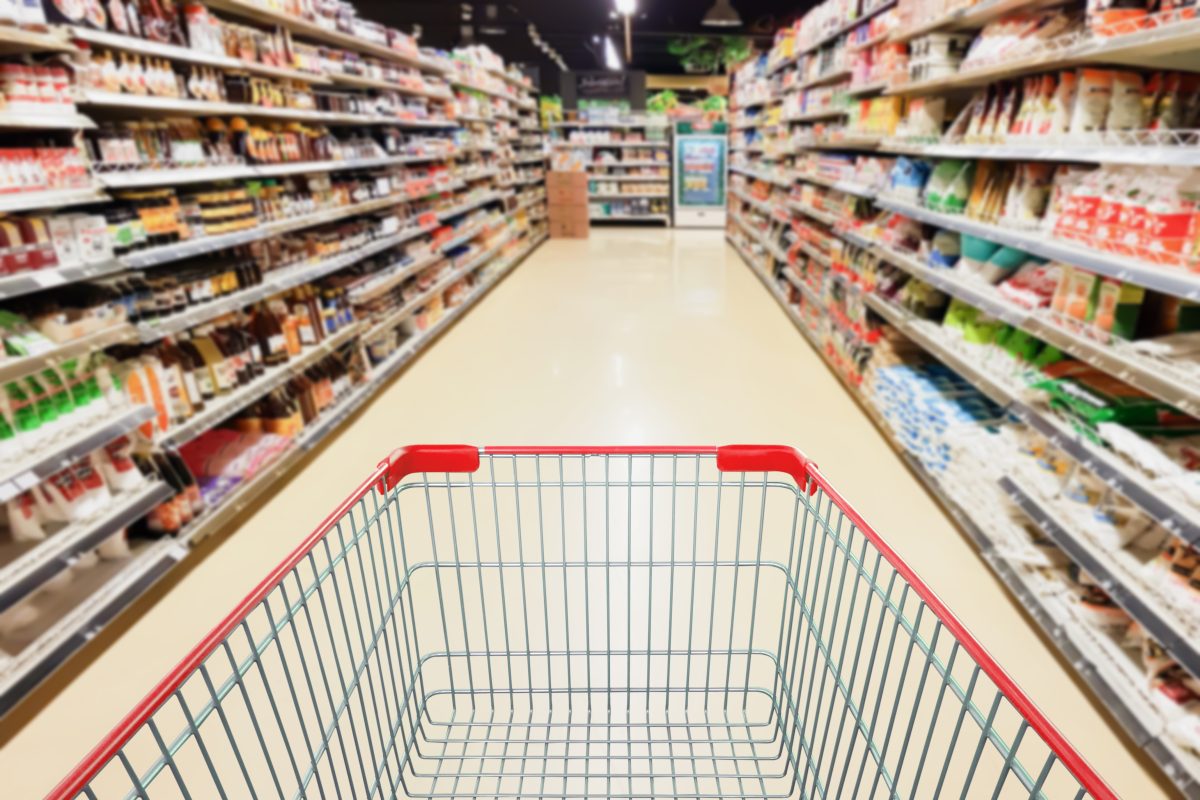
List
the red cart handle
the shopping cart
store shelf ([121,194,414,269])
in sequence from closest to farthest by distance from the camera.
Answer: the shopping cart → the red cart handle → store shelf ([121,194,414,269])

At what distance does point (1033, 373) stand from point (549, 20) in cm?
1215

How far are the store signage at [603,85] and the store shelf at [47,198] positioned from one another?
12.6 m

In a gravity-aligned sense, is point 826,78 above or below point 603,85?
below

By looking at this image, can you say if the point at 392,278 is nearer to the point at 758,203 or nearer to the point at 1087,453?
the point at 1087,453

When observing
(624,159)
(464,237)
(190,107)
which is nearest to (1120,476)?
(190,107)

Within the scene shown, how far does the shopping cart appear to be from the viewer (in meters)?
1.03

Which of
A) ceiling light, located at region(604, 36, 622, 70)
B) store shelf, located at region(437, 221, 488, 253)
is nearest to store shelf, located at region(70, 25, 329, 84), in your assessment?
store shelf, located at region(437, 221, 488, 253)

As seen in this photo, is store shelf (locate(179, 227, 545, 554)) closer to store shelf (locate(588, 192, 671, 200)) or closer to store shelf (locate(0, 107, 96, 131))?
store shelf (locate(0, 107, 96, 131))

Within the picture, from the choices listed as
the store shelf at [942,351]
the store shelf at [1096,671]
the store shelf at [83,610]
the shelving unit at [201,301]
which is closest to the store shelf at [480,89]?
the shelving unit at [201,301]

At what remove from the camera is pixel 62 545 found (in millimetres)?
2143

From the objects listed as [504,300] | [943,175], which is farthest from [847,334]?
[504,300]

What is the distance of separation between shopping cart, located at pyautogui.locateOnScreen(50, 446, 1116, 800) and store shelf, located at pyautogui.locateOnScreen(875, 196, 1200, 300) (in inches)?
39.2

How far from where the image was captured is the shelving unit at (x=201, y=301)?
2.06 m

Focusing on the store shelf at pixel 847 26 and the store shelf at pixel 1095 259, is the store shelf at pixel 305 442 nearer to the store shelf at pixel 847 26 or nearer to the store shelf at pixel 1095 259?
the store shelf at pixel 1095 259
